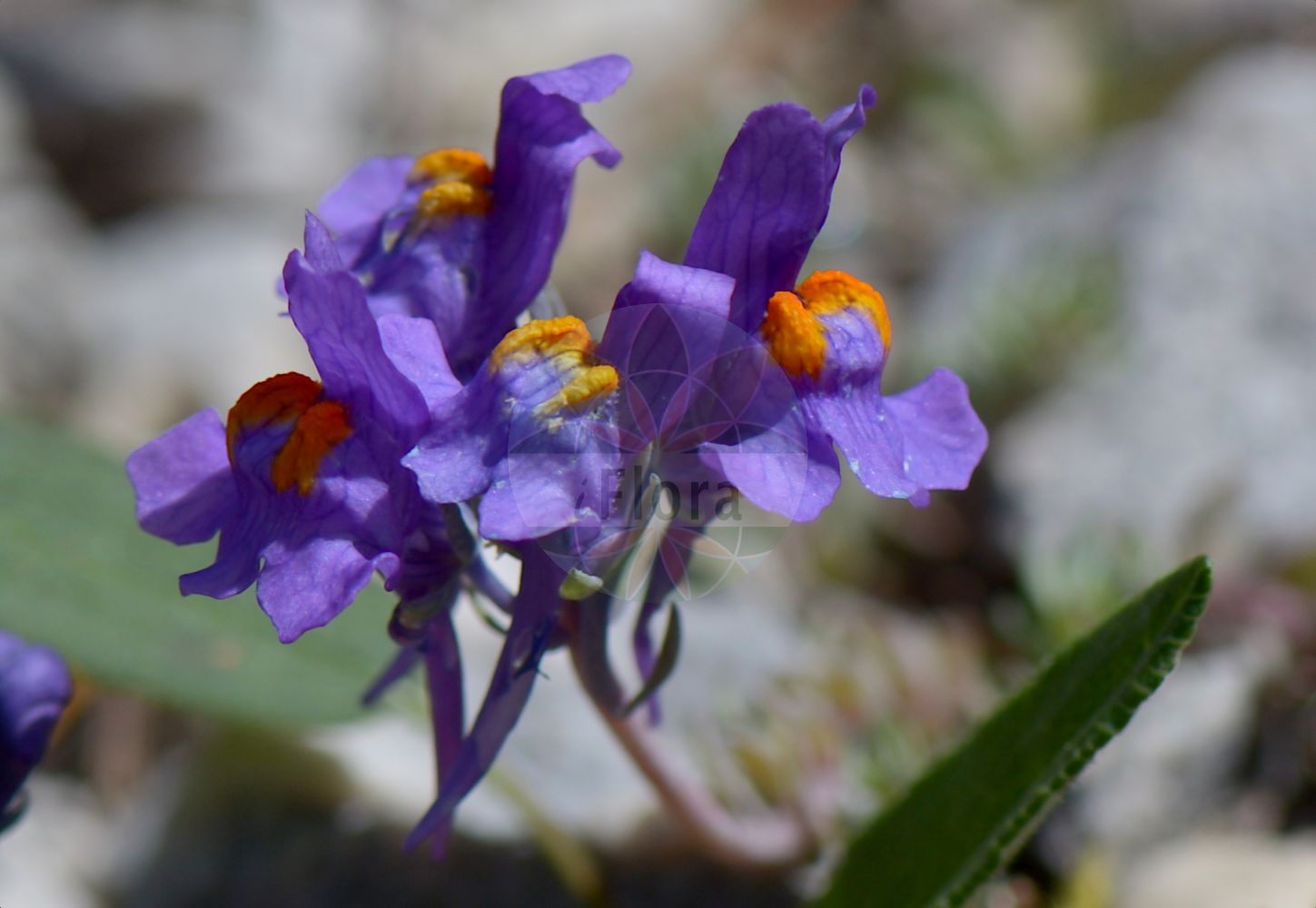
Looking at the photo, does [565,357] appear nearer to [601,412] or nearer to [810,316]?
[601,412]

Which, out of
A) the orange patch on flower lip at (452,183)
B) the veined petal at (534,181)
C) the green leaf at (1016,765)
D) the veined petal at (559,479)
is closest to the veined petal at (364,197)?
the orange patch on flower lip at (452,183)

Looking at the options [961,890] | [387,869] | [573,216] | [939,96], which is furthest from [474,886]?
[939,96]

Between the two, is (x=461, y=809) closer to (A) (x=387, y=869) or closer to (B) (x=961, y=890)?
(A) (x=387, y=869)

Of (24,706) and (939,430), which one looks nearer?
(939,430)

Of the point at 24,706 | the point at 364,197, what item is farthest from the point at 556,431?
the point at 24,706

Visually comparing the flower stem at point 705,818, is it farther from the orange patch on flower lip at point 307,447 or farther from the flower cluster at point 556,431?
the orange patch on flower lip at point 307,447

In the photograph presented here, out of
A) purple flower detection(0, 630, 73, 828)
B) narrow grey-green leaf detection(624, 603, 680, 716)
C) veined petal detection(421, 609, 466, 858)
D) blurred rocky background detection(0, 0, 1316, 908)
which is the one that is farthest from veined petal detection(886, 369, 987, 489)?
purple flower detection(0, 630, 73, 828)
